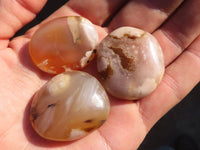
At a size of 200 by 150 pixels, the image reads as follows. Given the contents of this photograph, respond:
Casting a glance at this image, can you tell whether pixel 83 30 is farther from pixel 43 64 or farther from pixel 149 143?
pixel 149 143

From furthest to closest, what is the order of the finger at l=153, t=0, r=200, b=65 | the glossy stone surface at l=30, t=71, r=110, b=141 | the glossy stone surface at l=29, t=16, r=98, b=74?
the finger at l=153, t=0, r=200, b=65, the glossy stone surface at l=29, t=16, r=98, b=74, the glossy stone surface at l=30, t=71, r=110, b=141

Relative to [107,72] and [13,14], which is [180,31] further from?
[13,14]

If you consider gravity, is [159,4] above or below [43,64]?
above

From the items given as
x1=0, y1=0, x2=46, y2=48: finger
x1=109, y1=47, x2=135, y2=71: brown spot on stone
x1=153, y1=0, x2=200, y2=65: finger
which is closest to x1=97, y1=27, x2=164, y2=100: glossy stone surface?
x1=109, y1=47, x2=135, y2=71: brown spot on stone

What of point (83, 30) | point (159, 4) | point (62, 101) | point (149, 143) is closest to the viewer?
point (62, 101)

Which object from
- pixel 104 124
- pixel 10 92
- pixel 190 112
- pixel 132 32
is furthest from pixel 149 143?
pixel 10 92

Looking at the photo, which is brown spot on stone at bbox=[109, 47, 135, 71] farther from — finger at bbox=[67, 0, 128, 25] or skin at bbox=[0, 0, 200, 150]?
finger at bbox=[67, 0, 128, 25]

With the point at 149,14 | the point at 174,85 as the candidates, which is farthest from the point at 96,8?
the point at 174,85
